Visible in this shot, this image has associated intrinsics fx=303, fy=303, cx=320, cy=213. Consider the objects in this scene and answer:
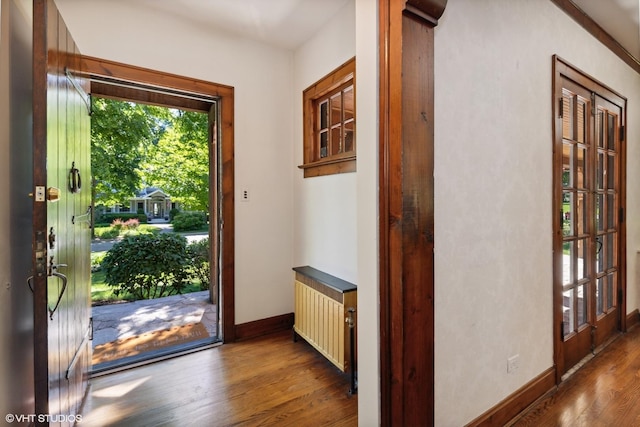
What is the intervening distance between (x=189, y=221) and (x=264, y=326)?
2.66m

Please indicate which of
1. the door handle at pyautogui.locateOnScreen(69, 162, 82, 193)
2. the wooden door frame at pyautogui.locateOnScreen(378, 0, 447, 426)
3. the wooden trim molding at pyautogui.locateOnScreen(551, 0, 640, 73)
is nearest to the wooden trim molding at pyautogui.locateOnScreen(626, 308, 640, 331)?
the wooden trim molding at pyautogui.locateOnScreen(551, 0, 640, 73)

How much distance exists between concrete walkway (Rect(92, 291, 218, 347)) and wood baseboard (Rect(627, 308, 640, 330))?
13.1ft

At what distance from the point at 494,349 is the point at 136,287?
4.23 metres

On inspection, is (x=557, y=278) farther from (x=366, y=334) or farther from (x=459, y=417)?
(x=366, y=334)

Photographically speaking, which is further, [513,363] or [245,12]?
[245,12]

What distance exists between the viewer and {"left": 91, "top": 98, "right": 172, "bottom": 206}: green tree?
3.51 metres

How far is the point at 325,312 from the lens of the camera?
2248 millimetres

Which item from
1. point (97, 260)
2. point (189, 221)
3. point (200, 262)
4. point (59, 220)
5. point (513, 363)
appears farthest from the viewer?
point (189, 221)

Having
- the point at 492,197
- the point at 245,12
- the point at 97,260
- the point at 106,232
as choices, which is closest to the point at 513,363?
the point at 492,197

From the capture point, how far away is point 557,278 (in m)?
1.98

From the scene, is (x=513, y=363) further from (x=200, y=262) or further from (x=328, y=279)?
(x=200, y=262)

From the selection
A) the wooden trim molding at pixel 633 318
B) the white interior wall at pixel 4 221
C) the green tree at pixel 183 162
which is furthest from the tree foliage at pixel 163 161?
the wooden trim molding at pixel 633 318

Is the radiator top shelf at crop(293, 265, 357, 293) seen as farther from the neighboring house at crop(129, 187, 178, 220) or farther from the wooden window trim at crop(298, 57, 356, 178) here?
the neighboring house at crop(129, 187, 178, 220)

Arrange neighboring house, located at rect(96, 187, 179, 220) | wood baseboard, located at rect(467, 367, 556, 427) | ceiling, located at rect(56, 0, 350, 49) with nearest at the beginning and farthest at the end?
wood baseboard, located at rect(467, 367, 556, 427) < ceiling, located at rect(56, 0, 350, 49) < neighboring house, located at rect(96, 187, 179, 220)
